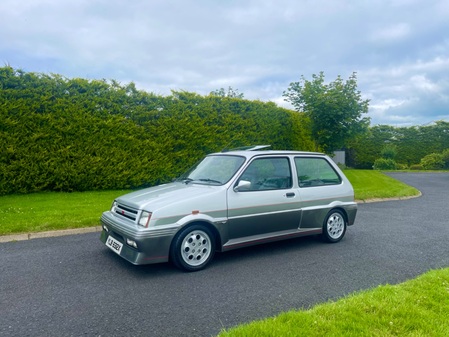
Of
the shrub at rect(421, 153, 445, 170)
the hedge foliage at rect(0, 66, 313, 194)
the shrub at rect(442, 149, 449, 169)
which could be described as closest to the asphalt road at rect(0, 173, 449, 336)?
the hedge foliage at rect(0, 66, 313, 194)

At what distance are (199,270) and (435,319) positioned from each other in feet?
8.70

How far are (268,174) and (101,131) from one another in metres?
6.84

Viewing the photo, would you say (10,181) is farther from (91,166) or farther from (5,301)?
(5,301)

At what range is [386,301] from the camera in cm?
312

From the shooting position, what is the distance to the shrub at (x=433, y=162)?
2533 cm

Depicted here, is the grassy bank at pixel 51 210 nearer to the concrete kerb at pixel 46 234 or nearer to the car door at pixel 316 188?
the concrete kerb at pixel 46 234

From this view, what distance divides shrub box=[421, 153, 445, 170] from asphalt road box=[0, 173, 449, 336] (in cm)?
2293

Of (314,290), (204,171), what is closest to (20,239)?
(204,171)

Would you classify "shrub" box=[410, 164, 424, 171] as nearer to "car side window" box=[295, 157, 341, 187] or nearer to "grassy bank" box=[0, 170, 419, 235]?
"grassy bank" box=[0, 170, 419, 235]

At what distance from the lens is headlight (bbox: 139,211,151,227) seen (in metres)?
4.02

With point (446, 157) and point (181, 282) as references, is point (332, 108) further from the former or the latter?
point (446, 157)

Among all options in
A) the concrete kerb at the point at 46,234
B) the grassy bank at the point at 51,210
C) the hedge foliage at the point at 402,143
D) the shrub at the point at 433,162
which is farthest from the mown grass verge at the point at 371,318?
the shrub at the point at 433,162

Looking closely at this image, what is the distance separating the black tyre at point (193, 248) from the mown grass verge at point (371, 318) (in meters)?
1.59

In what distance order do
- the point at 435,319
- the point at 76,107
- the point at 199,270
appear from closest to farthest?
the point at 435,319 → the point at 199,270 → the point at 76,107
